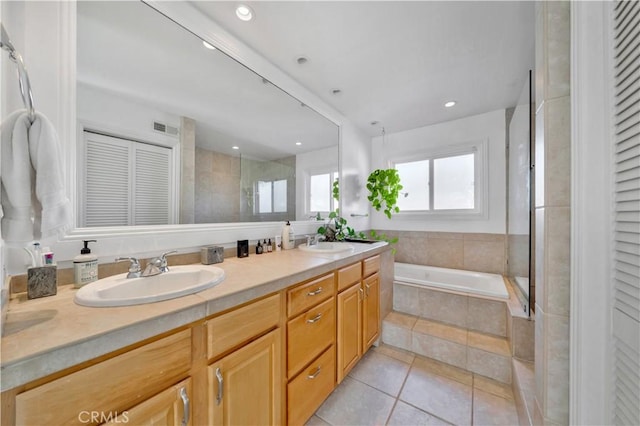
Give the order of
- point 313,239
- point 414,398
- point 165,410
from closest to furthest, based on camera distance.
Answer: point 165,410 → point 414,398 → point 313,239

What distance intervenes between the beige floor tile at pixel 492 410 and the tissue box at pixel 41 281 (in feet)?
7.37

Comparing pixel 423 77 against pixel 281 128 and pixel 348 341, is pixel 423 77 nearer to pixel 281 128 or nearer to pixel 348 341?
pixel 281 128

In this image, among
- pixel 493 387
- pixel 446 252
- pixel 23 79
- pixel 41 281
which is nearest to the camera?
pixel 23 79

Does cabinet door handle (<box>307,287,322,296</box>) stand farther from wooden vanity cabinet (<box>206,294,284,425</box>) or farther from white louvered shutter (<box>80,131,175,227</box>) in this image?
white louvered shutter (<box>80,131,175,227</box>)

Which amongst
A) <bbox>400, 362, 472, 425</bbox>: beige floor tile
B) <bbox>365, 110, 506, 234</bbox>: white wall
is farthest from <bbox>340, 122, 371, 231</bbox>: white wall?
<bbox>400, 362, 472, 425</bbox>: beige floor tile

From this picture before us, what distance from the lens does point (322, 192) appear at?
2443 mm

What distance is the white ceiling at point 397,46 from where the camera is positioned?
132 centimetres

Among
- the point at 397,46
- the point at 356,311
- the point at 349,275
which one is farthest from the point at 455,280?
the point at 397,46

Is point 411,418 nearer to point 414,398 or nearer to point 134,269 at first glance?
point 414,398

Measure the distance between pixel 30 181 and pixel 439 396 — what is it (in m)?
2.33

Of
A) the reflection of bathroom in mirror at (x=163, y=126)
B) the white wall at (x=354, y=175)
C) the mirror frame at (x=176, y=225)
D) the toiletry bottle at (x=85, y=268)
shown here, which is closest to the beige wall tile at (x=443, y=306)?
the white wall at (x=354, y=175)

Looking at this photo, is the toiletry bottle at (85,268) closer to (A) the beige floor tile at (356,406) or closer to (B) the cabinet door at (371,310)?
(A) the beige floor tile at (356,406)

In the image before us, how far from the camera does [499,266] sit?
2.59 m

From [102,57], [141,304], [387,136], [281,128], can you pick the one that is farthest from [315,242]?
[387,136]
